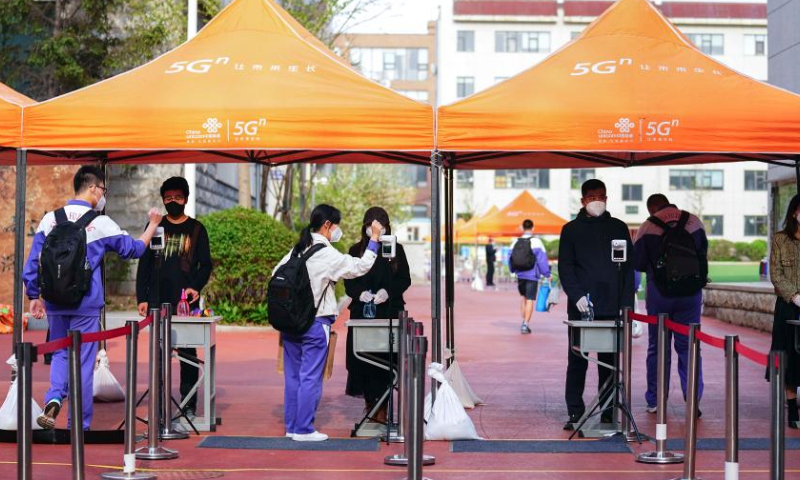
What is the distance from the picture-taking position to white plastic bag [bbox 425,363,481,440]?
9.58 meters

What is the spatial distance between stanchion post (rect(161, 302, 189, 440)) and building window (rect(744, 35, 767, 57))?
80.2 meters

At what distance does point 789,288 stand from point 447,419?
10.7 ft

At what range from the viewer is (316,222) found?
9336 mm

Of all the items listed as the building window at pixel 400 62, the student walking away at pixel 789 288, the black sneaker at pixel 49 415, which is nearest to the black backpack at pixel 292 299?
the black sneaker at pixel 49 415

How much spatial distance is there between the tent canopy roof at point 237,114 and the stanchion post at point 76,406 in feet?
9.50

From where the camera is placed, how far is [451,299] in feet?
38.2

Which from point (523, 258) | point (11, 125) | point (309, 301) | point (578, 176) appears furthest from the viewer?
point (578, 176)

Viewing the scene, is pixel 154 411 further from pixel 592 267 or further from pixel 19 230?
pixel 592 267

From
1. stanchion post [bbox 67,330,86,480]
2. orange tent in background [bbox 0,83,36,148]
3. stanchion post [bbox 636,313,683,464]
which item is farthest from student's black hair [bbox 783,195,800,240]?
orange tent in background [bbox 0,83,36,148]

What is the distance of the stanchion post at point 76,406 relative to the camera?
7.00 m

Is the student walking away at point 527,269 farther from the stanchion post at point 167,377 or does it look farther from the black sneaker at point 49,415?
the black sneaker at point 49,415

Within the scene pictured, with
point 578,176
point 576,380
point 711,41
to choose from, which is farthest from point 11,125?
point 711,41

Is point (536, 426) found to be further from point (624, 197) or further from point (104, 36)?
point (624, 197)

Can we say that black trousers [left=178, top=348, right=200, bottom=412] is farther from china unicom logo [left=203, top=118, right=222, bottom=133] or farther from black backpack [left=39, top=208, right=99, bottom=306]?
china unicom logo [left=203, top=118, right=222, bottom=133]
